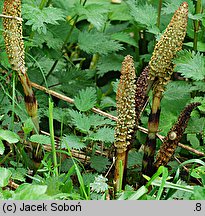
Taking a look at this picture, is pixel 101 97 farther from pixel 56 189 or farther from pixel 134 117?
pixel 56 189

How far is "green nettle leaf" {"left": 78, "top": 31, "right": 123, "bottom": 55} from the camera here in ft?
10.5

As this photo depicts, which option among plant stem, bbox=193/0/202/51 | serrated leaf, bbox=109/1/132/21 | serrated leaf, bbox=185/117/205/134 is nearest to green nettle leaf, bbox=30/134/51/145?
serrated leaf, bbox=185/117/205/134

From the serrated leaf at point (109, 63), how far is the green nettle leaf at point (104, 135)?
0.88 meters

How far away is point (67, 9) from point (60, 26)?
0.10 m

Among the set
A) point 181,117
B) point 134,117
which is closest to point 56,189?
point 134,117

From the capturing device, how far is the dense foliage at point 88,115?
7.71 ft

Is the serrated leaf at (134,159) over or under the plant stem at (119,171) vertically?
under

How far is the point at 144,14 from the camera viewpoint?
9.95ft

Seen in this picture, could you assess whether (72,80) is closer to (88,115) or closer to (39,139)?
(88,115)

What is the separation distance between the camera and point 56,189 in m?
2.25

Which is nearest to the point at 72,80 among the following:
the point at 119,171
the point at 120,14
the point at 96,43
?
the point at 96,43

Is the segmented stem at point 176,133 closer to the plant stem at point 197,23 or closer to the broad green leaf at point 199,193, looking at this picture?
the broad green leaf at point 199,193

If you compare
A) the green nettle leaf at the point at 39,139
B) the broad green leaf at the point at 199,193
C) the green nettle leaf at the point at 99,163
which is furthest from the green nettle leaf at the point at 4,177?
the broad green leaf at the point at 199,193

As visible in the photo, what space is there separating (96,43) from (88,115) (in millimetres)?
543
